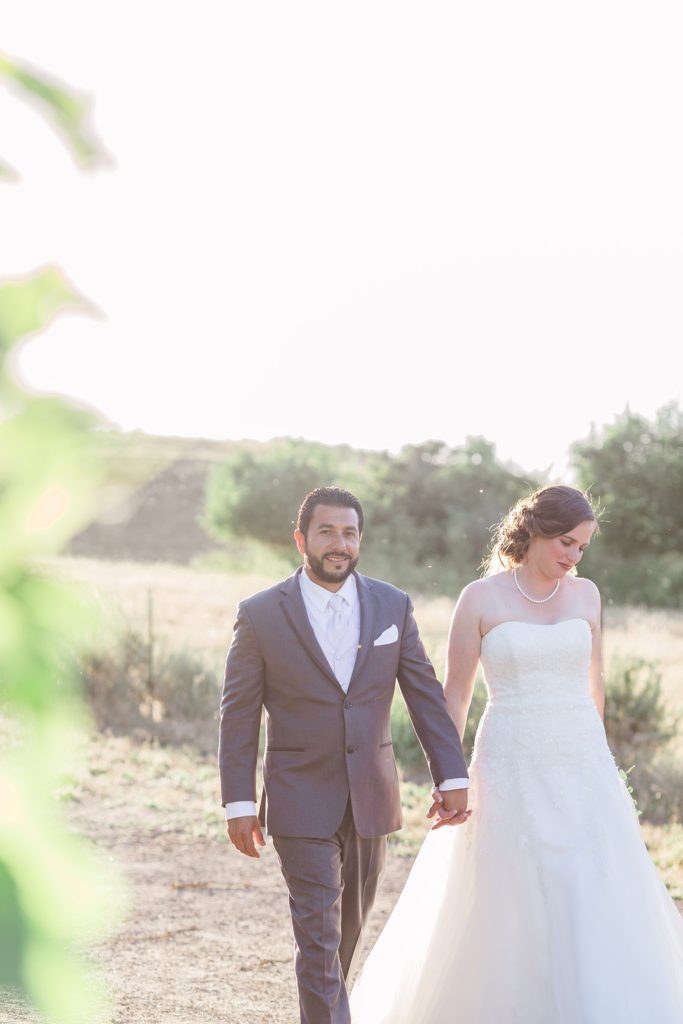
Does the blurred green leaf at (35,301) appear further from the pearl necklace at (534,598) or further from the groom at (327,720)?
the pearl necklace at (534,598)

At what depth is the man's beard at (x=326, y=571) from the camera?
4398 millimetres

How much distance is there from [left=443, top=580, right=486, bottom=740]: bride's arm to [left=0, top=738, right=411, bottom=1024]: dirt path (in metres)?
1.33

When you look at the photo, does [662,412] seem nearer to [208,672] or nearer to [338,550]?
[208,672]

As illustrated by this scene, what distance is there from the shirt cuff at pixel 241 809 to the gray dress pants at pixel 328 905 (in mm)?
136

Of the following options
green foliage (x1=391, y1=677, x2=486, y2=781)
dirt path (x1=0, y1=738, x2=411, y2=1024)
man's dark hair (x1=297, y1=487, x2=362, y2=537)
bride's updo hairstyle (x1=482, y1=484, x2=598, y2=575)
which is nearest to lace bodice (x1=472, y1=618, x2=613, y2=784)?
bride's updo hairstyle (x1=482, y1=484, x2=598, y2=575)

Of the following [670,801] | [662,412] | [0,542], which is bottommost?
[670,801]

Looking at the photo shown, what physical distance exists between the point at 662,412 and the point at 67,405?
125ft

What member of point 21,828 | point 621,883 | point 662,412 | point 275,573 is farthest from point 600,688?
point 275,573

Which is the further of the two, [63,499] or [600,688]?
[600,688]

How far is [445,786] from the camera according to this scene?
4586 millimetres

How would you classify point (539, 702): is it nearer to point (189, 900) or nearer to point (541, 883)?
point (541, 883)

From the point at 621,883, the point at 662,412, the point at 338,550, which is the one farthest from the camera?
the point at 662,412

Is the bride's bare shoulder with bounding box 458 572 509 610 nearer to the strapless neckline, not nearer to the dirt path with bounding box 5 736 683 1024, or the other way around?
the strapless neckline

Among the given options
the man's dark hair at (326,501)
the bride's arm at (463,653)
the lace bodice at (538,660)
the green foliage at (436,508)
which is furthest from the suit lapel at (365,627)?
the green foliage at (436,508)
